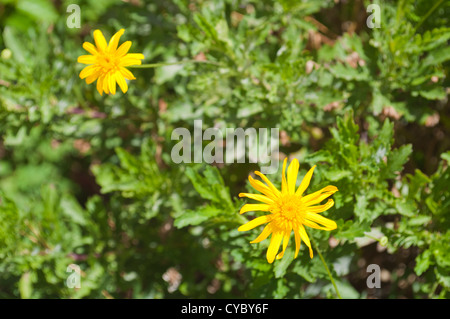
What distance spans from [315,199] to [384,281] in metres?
1.53

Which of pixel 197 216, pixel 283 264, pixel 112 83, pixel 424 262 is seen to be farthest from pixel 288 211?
pixel 112 83

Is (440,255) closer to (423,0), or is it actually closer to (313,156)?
(313,156)

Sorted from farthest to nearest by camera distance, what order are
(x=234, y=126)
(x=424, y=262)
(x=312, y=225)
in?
(x=234, y=126) → (x=424, y=262) → (x=312, y=225)

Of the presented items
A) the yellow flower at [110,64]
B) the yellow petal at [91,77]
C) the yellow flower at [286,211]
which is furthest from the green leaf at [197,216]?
the yellow petal at [91,77]

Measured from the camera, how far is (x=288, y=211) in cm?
179

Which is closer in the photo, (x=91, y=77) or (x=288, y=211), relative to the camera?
(x=288, y=211)

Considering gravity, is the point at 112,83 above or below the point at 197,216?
above

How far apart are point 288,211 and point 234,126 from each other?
2.90ft

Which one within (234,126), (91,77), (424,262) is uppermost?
(91,77)

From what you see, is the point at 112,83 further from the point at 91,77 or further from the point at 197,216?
the point at 197,216
